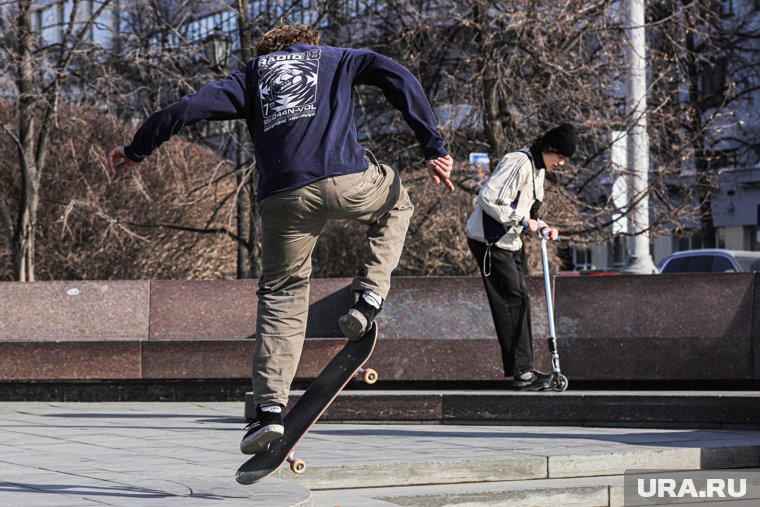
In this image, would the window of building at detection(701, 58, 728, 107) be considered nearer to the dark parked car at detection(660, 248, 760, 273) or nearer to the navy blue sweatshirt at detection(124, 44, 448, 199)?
the dark parked car at detection(660, 248, 760, 273)

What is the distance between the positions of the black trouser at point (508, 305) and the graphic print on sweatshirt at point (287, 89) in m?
3.50

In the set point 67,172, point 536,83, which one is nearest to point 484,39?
point 536,83

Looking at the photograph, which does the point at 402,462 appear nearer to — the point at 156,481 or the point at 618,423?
the point at 156,481

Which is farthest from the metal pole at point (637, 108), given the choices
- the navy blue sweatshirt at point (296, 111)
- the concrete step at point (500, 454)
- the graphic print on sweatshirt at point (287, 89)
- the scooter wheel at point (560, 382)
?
the graphic print on sweatshirt at point (287, 89)

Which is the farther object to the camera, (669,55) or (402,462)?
(669,55)

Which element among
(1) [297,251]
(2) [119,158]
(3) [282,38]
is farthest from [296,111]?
(2) [119,158]

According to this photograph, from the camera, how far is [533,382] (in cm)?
854

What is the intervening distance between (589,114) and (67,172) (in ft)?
23.2

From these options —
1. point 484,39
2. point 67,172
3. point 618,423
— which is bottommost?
point 618,423

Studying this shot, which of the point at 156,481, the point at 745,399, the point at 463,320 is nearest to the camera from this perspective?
the point at 156,481

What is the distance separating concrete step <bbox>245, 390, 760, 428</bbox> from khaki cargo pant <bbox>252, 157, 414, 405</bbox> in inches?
108

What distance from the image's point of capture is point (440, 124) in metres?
14.6

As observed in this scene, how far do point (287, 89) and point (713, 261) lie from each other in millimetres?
15428

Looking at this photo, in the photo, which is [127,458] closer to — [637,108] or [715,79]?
[637,108]
